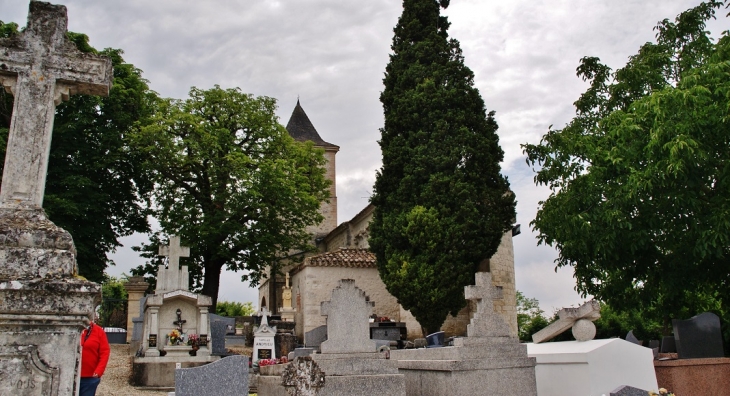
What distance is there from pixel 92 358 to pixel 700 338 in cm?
908

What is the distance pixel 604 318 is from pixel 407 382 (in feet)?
61.2

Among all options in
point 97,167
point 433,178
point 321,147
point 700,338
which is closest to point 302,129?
point 321,147

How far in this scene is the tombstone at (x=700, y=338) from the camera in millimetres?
9727

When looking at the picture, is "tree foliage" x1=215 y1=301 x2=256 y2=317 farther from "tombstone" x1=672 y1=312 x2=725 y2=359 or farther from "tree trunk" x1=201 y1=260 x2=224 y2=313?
"tombstone" x1=672 y1=312 x2=725 y2=359

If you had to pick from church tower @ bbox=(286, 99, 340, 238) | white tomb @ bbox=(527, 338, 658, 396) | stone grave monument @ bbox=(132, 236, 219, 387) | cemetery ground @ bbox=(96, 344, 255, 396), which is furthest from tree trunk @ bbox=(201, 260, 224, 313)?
white tomb @ bbox=(527, 338, 658, 396)

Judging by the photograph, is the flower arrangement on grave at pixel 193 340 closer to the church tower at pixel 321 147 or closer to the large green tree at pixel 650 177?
the large green tree at pixel 650 177

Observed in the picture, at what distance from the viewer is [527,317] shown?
1704 inches

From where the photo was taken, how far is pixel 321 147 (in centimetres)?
3709

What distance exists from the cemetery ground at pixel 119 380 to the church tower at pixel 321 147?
66.8 feet

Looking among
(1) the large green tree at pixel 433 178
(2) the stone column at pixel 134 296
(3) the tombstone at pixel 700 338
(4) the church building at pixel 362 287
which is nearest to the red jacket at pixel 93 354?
(3) the tombstone at pixel 700 338

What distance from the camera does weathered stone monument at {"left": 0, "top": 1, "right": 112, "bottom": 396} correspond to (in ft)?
10.6

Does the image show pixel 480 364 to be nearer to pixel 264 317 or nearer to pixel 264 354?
pixel 264 354

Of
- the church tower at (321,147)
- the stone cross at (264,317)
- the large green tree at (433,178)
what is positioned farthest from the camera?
the church tower at (321,147)

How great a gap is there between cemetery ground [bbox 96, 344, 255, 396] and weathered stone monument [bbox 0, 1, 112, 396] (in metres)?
8.21
